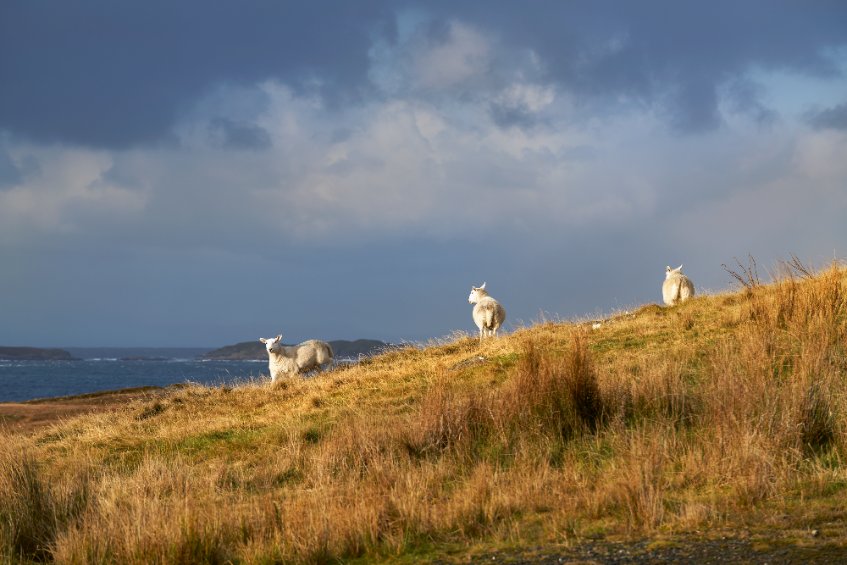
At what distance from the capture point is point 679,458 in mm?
9633

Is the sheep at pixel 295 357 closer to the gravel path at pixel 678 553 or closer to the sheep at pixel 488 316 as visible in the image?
the sheep at pixel 488 316

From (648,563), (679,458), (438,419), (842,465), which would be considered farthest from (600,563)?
(438,419)

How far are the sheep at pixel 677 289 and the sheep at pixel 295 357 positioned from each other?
37.6 feet

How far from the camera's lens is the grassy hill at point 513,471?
→ 7785mm

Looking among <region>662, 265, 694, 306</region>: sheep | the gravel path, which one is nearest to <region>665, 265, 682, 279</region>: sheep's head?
<region>662, 265, 694, 306</region>: sheep

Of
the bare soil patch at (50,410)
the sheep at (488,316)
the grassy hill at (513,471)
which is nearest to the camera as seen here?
the grassy hill at (513,471)

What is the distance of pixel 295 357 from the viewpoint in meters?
27.4

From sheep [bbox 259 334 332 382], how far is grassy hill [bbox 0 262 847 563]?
33.0 ft

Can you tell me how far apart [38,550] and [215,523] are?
2.29 metres

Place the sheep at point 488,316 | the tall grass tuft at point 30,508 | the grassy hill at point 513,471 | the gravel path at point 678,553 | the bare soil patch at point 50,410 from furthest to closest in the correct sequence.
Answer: the sheep at point 488,316
the bare soil patch at point 50,410
the tall grass tuft at point 30,508
the grassy hill at point 513,471
the gravel path at point 678,553

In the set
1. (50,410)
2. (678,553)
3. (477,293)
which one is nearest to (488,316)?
(477,293)

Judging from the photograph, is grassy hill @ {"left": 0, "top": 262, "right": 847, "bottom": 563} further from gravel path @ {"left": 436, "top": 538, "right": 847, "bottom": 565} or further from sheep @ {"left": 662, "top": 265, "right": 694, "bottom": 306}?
sheep @ {"left": 662, "top": 265, "right": 694, "bottom": 306}

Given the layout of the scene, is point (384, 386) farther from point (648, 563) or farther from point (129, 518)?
point (648, 563)

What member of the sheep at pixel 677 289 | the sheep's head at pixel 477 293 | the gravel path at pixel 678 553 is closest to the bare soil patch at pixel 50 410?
the sheep's head at pixel 477 293
